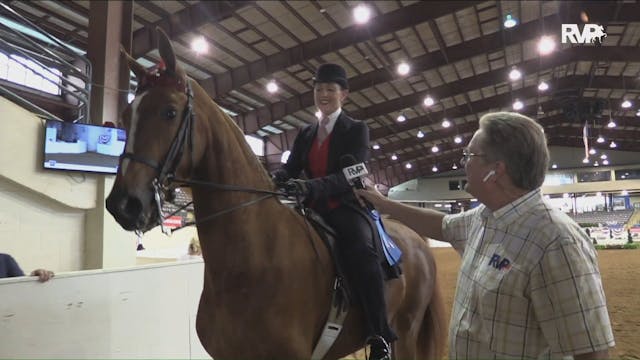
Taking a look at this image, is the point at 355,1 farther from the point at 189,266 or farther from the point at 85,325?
the point at 85,325

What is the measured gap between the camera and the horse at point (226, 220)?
175 centimetres

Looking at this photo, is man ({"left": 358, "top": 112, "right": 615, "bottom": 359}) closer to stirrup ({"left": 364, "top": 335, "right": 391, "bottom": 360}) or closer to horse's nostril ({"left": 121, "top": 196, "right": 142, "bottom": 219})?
stirrup ({"left": 364, "top": 335, "right": 391, "bottom": 360})

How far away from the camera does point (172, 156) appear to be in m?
1.79

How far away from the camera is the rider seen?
2193 millimetres

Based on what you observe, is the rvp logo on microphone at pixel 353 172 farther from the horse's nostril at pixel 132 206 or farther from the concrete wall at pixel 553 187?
the concrete wall at pixel 553 187

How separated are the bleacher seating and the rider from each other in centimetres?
3662

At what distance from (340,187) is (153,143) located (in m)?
0.99

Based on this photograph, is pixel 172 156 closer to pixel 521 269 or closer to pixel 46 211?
pixel 521 269

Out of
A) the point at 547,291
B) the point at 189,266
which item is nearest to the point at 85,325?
the point at 189,266

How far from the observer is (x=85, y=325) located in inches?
126

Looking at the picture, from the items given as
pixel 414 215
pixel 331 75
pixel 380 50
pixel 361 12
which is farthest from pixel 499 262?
pixel 380 50

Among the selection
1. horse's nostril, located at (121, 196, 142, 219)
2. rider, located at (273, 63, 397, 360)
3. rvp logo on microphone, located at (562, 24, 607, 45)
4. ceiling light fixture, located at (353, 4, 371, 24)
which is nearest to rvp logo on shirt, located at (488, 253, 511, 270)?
rider, located at (273, 63, 397, 360)

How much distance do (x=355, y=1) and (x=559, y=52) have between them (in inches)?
357

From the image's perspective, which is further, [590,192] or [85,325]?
[590,192]
